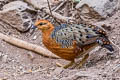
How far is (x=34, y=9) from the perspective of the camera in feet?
28.1

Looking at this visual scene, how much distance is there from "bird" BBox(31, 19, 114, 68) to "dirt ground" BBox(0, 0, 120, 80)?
1.05ft

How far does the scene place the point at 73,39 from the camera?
6027 mm

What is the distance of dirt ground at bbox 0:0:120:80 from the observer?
540 centimetres

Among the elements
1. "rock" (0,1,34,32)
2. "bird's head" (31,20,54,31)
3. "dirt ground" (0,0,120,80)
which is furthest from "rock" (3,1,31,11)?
"bird's head" (31,20,54,31)

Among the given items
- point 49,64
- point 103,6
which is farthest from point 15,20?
point 103,6

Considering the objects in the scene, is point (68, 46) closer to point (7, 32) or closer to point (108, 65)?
point (108, 65)

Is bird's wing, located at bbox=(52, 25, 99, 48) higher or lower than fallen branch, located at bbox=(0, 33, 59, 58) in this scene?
lower

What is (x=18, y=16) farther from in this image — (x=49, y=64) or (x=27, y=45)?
(x=49, y=64)

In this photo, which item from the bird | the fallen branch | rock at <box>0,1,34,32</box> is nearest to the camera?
the bird

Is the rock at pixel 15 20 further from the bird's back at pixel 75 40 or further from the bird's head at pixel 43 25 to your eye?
the bird's back at pixel 75 40

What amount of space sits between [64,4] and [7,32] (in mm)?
1707

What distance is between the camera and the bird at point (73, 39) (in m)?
5.98

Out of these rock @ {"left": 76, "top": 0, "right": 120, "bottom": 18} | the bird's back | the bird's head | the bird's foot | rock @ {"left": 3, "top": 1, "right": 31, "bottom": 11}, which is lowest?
Answer: the bird's foot

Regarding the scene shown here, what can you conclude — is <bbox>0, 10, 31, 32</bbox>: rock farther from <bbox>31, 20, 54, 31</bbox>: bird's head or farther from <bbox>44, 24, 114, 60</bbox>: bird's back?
<bbox>44, 24, 114, 60</bbox>: bird's back
